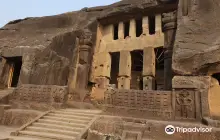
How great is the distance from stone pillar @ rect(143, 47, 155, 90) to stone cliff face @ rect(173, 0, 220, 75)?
3398 mm

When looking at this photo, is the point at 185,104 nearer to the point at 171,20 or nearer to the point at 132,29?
the point at 171,20

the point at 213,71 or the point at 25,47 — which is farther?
the point at 25,47

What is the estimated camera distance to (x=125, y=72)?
12.2 metres

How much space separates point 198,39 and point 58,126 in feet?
20.5

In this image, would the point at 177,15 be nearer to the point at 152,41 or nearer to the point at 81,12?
the point at 152,41

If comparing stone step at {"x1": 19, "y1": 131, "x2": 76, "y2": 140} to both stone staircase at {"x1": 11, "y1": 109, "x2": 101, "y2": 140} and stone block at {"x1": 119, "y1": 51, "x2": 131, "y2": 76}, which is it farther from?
stone block at {"x1": 119, "y1": 51, "x2": 131, "y2": 76}

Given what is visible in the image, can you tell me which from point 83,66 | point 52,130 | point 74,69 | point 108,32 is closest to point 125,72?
point 83,66

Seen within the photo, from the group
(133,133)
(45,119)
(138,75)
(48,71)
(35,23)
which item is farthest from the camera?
(138,75)

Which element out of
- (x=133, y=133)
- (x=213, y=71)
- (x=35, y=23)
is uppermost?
(x=35, y=23)

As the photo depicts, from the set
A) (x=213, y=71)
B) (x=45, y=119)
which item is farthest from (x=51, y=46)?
(x=213, y=71)

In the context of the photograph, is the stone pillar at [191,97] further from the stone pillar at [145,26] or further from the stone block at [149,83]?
the stone pillar at [145,26]

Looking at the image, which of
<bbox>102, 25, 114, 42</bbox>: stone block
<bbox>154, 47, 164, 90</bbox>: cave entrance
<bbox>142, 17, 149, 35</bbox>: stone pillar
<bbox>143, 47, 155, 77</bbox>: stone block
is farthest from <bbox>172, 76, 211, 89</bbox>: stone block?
<bbox>102, 25, 114, 42</bbox>: stone block

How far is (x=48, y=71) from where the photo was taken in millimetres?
10766

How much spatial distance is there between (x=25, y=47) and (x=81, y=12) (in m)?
5.48
